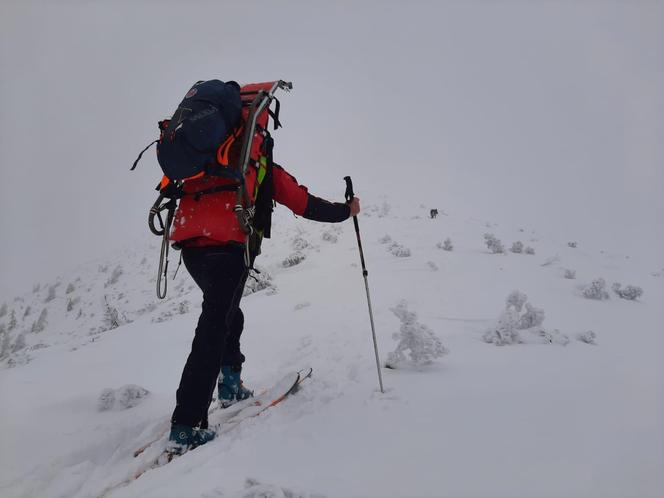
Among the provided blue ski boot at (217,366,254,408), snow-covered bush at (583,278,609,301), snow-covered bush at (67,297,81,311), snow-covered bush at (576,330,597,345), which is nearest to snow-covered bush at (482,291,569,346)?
snow-covered bush at (576,330,597,345)

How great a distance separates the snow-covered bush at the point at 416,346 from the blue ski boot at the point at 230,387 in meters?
1.48

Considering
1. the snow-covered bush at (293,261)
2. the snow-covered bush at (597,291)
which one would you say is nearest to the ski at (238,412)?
the snow-covered bush at (597,291)

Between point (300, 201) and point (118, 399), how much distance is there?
2.78 m

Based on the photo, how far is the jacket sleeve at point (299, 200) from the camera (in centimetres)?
349

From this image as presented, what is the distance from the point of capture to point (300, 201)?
3557mm

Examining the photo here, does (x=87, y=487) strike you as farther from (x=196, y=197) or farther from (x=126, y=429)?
(x=196, y=197)

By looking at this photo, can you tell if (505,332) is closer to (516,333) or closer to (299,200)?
(516,333)

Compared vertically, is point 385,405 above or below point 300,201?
below

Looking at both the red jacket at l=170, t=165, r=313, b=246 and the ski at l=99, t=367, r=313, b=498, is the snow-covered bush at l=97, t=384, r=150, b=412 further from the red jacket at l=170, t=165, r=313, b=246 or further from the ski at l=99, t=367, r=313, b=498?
the red jacket at l=170, t=165, r=313, b=246

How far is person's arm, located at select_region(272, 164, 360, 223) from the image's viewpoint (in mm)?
3494

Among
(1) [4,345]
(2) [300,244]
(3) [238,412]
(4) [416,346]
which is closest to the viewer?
(3) [238,412]

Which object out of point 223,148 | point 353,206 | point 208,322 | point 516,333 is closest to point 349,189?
point 353,206

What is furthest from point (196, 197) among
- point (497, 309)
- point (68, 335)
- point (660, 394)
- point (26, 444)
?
point (68, 335)

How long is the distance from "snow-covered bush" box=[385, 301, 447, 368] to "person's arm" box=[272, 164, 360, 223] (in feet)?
4.05
